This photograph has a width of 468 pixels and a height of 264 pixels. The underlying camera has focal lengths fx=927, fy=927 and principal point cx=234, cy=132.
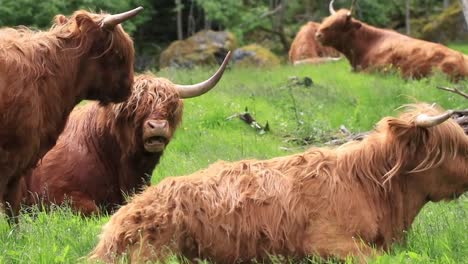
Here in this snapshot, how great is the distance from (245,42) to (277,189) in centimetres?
3417

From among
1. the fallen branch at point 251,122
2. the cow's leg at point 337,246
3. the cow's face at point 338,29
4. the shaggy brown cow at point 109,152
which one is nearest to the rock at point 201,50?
the cow's face at point 338,29

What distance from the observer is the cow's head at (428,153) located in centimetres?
661

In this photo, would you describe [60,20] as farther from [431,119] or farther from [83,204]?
[431,119]

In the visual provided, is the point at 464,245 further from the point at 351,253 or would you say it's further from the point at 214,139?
the point at 214,139

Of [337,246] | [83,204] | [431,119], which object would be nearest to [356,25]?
[83,204]

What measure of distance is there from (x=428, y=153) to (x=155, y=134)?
109 inches

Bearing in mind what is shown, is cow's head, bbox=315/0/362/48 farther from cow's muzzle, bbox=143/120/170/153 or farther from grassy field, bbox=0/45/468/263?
cow's muzzle, bbox=143/120/170/153

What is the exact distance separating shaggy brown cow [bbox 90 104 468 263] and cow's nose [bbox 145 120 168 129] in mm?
1727

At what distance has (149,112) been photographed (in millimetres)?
8727

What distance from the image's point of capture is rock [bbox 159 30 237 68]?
3197cm

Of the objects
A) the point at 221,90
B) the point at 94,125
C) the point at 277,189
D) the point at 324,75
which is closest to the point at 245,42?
the point at 324,75

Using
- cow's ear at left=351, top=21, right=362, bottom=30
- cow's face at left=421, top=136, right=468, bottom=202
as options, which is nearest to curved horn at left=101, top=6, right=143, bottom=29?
cow's face at left=421, top=136, right=468, bottom=202

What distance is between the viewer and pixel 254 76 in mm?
19734

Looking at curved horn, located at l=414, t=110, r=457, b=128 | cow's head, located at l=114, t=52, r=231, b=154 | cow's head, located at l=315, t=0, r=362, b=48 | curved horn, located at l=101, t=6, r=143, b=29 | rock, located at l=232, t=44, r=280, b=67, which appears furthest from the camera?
rock, located at l=232, t=44, r=280, b=67
